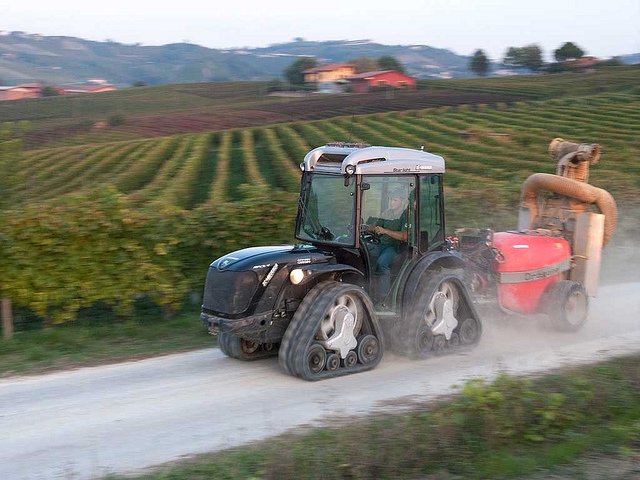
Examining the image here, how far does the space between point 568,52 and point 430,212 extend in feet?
165

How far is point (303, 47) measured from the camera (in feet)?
403

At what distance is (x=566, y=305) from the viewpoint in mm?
9273

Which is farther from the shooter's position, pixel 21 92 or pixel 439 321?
pixel 21 92

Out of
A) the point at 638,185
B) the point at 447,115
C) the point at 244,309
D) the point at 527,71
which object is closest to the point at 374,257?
the point at 244,309

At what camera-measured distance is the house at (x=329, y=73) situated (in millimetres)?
46938

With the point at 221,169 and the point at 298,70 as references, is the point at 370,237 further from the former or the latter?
the point at 298,70

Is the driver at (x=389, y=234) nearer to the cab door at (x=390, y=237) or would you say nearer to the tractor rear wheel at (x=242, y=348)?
the cab door at (x=390, y=237)

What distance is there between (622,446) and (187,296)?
20.2ft

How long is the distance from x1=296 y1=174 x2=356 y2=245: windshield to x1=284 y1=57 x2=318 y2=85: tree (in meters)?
40.7

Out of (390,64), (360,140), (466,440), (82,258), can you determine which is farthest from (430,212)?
(390,64)

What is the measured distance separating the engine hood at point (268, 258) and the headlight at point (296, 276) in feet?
0.34

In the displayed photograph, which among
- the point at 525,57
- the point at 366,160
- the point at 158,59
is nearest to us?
the point at 366,160

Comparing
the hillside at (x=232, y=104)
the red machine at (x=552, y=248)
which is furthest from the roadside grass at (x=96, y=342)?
the hillside at (x=232, y=104)

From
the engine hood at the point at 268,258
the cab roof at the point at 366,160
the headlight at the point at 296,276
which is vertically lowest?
the headlight at the point at 296,276
